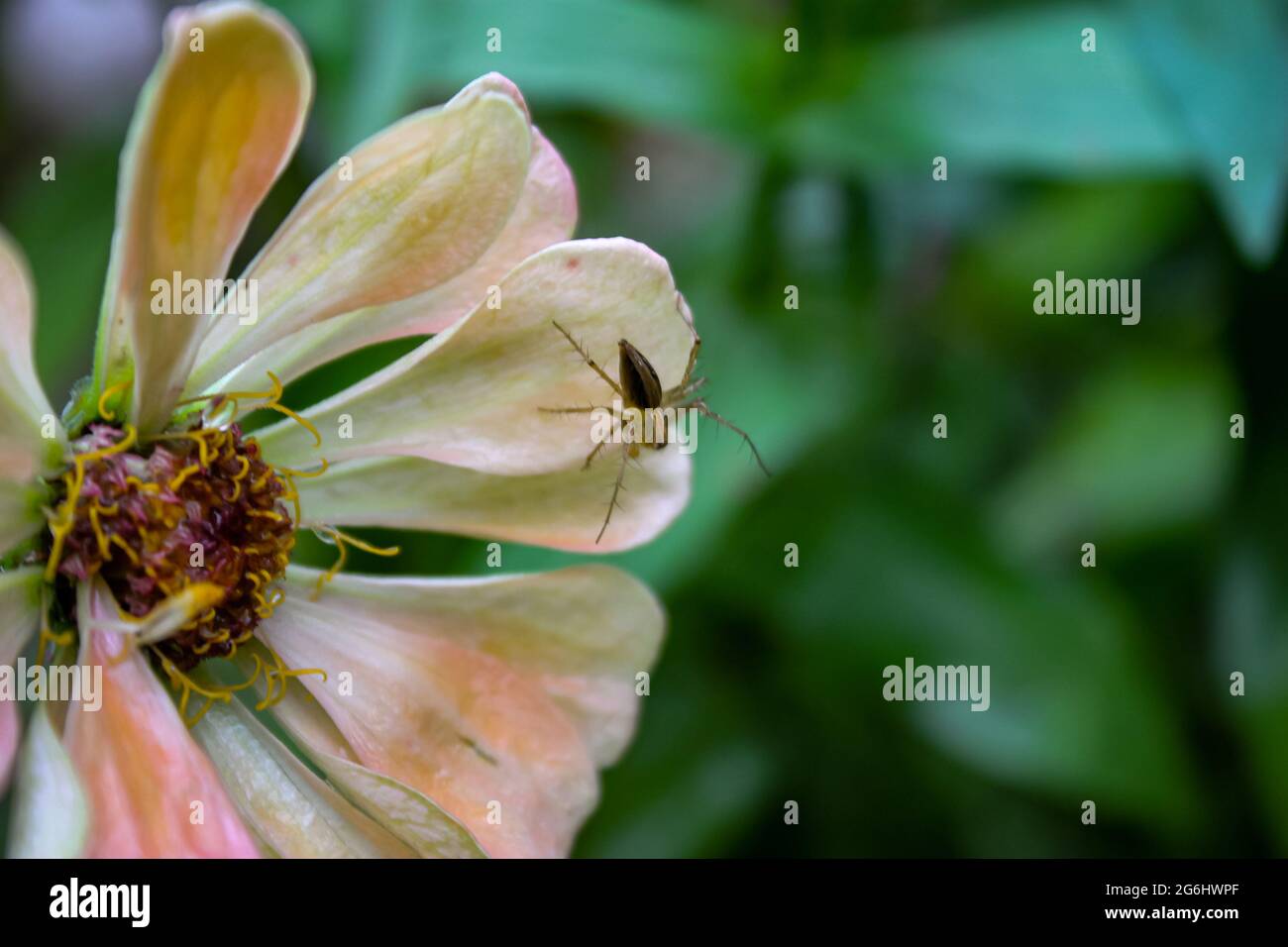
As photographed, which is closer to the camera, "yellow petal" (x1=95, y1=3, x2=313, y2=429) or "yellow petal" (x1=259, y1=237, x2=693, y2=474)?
"yellow petal" (x1=95, y1=3, x2=313, y2=429)

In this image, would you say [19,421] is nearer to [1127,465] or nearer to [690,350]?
[690,350]

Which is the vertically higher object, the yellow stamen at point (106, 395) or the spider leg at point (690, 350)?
the spider leg at point (690, 350)

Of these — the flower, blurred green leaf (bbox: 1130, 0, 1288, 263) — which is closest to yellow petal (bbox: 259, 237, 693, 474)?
the flower

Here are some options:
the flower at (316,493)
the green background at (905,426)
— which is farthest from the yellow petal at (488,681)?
the green background at (905,426)

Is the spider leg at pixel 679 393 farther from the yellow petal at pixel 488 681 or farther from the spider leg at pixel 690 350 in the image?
the yellow petal at pixel 488 681

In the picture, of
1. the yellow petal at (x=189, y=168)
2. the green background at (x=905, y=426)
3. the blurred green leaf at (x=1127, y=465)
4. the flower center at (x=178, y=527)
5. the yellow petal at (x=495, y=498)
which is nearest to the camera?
the yellow petal at (x=189, y=168)

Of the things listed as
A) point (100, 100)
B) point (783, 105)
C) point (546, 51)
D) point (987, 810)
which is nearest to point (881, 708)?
point (987, 810)

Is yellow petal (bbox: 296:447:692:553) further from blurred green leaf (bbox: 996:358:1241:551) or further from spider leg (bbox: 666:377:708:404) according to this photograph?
blurred green leaf (bbox: 996:358:1241:551)

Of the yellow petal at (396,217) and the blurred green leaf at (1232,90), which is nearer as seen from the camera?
the yellow petal at (396,217)
